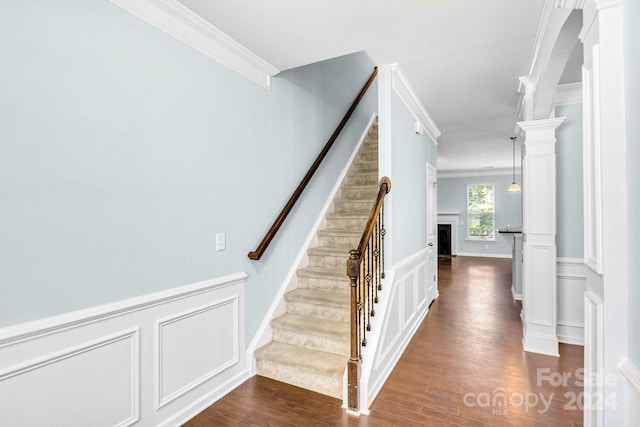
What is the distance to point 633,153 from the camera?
107 cm

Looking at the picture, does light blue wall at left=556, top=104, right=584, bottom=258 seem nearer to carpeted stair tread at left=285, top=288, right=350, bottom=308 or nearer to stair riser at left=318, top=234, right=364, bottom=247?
stair riser at left=318, top=234, right=364, bottom=247

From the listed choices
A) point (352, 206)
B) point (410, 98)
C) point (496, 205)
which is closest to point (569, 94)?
point (410, 98)

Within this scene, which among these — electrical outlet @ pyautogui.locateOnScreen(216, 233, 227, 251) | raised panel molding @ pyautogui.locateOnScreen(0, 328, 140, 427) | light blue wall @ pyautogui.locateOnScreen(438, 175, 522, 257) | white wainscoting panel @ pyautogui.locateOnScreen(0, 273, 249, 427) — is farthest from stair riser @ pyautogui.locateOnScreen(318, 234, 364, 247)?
light blue wall @ pyautogui.locateOnScreen(438, 175, 522, 257)

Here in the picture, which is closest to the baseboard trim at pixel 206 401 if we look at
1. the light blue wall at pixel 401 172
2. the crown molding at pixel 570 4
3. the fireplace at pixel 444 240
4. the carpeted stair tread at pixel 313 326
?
the carpeted stair tread at pixel 313 326

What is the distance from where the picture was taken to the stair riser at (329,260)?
3.23 metres

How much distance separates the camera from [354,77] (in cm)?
465

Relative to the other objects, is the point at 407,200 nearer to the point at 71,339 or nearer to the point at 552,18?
the point at 552,18

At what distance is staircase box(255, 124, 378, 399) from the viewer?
2.41 meters

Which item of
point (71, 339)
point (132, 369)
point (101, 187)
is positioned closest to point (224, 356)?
point (132, 369)

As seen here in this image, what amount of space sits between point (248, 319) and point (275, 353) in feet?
1.14

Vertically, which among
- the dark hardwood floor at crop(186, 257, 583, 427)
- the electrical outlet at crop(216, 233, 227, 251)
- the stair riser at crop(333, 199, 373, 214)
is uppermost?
the stair riser at crop(333, 199, 373, 214)

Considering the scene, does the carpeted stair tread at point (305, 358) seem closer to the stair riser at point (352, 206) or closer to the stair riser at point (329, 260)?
the stair riser at point (329, 260)

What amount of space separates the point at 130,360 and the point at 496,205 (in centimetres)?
1114

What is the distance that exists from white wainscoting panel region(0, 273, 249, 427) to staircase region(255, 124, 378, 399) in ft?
1.13
